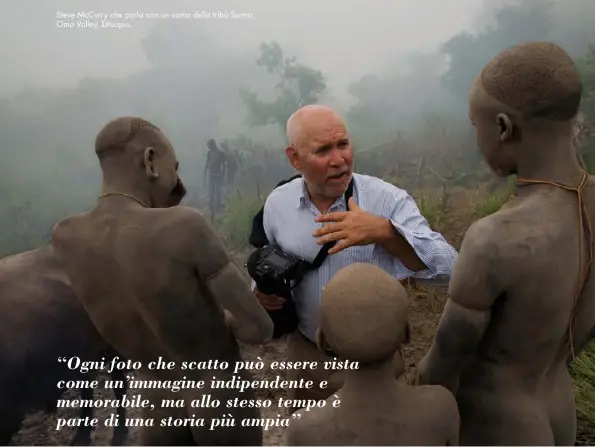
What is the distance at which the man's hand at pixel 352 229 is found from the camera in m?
1.43

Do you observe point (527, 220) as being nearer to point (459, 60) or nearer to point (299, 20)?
point (299, 20)

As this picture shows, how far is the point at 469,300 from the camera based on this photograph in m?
1.18

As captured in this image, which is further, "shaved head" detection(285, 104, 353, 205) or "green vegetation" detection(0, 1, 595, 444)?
"green vegetation" detection(0, 1, 595, 444)

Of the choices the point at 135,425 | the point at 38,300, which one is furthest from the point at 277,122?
the point at 135,425

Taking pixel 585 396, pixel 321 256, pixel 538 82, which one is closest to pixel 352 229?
pixel 321 256

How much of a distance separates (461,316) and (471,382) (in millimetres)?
211

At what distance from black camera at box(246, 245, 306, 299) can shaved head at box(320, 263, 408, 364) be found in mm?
453

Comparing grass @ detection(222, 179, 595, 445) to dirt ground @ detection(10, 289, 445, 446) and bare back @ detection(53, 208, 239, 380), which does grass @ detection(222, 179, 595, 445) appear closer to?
dirt ground @ detection(10, 289, 445, 446)

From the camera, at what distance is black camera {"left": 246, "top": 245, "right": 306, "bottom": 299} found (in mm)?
1559

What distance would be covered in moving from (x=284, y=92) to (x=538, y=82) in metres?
1.76

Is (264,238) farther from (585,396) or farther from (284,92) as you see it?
(585,396)

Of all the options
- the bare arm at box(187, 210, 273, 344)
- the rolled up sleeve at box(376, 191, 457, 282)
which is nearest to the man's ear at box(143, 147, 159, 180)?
the bare arm at box(187, 210, 273, 344)

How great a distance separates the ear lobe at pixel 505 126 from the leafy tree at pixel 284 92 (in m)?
1.50

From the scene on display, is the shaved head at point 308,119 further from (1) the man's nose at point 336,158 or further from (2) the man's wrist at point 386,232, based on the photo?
(2) the man's wrist at point 386,232
